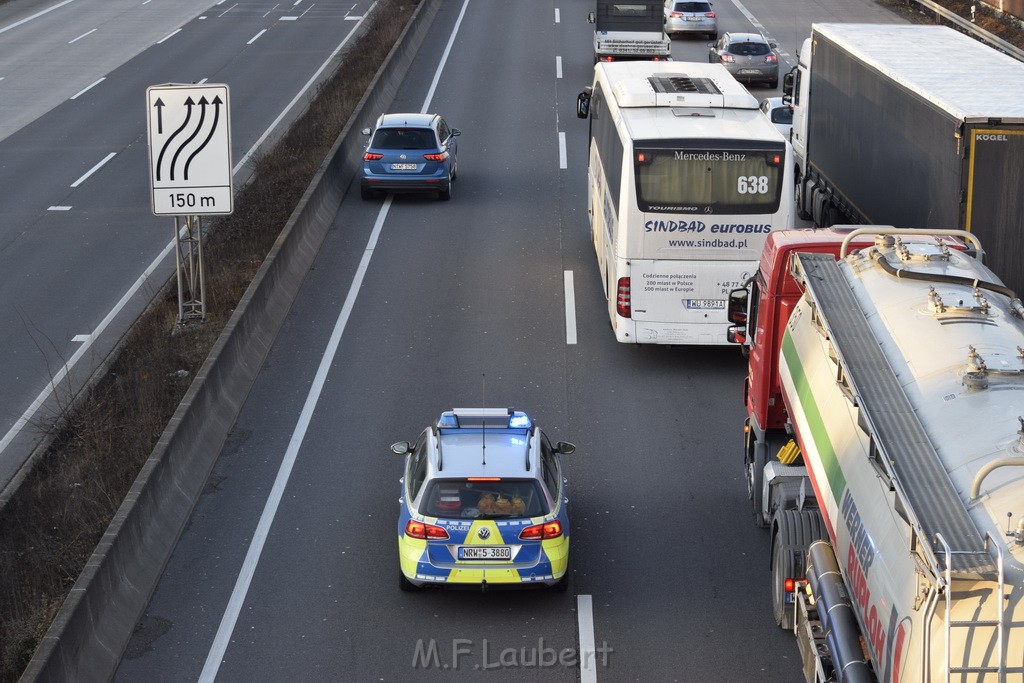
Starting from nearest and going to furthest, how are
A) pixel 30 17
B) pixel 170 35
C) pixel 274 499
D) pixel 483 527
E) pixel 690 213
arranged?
pixel 483 527, pixel 274 499, pixel 690 213, pixel 170 35, pixel 30 17

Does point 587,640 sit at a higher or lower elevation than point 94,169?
lower

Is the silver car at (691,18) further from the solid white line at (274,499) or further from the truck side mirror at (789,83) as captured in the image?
the solid white line at (274,499)

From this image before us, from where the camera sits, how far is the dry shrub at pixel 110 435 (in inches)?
502

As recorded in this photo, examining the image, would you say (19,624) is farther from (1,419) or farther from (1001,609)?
(1001,609)

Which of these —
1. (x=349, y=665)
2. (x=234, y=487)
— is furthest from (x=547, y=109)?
(x=349, y=665)

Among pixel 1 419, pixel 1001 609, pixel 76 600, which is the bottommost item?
pixel 1 419

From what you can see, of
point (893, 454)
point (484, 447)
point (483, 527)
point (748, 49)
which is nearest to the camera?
point (893, 454)

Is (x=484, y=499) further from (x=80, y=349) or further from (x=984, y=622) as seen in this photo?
(x=80, y=349)

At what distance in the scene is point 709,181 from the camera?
1847 centimetres

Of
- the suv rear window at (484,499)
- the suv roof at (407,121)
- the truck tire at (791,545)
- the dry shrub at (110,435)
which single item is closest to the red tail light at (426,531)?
the suv rear window at (484,499)

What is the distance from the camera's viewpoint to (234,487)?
51.1 feet

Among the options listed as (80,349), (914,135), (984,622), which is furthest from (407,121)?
(984,622)

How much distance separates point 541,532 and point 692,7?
40442mm

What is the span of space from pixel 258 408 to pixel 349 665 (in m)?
6.58
